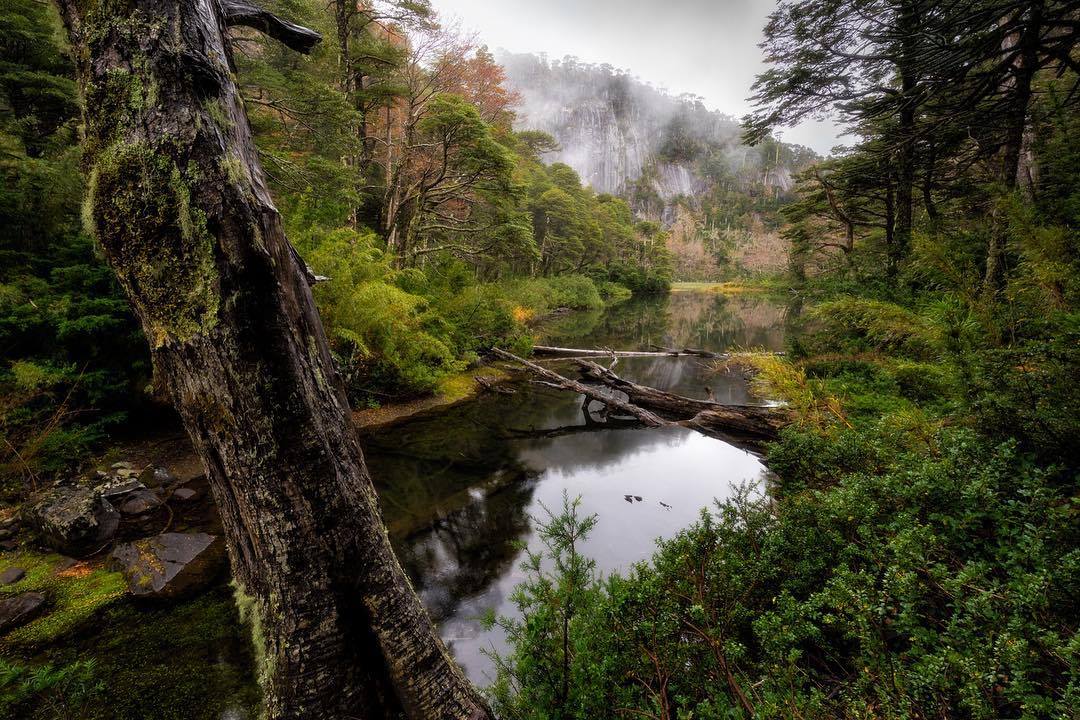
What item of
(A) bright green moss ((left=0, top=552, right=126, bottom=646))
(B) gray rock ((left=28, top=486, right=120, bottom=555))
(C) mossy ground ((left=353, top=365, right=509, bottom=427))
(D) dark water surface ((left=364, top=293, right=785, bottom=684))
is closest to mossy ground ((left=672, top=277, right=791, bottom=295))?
(C) mossy ground ((left=353, top=365, right=509, bottom=427))

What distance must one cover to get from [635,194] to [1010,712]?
338 feet

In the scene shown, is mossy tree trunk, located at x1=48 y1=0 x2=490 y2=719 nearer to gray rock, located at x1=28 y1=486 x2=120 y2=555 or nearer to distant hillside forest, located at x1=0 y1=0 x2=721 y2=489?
distant hillside forest, located at x1=0 y1=0 x2=721 y2=489

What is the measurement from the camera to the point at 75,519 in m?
4.12

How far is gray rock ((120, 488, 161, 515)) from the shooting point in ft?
15.2

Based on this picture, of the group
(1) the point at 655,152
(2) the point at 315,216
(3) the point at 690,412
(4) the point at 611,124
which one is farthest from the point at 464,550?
(1) the point at 655,152

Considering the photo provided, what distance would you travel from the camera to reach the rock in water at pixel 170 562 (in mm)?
3842

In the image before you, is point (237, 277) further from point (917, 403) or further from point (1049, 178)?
point (1049, 178)

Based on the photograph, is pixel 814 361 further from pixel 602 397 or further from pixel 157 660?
pixel 157 660

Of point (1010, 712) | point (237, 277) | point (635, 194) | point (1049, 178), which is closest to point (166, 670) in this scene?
point (237, 277)

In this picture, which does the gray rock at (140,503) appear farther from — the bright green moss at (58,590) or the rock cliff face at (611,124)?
the rock cliff face at (611,124)

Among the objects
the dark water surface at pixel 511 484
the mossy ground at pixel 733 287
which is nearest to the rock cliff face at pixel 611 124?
the mossy ground at pixel 733 287

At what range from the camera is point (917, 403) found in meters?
5.14

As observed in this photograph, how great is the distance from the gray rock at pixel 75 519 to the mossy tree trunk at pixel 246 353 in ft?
12.8

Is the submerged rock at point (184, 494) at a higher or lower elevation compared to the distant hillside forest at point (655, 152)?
lower
